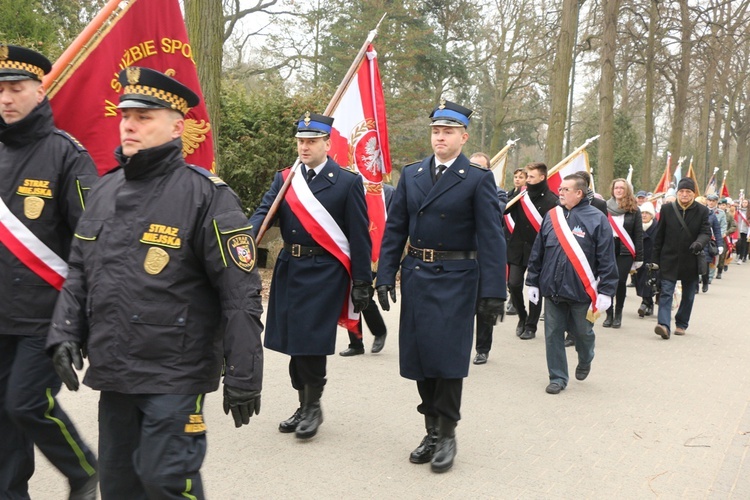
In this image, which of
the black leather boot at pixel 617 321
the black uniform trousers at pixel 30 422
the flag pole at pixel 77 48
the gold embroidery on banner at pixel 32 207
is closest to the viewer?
the black uniform trousers at pixel 30 422

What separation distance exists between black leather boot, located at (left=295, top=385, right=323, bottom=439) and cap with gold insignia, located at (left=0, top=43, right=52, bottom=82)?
105 inches

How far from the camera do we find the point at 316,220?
531 cm

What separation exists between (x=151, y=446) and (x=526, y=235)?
731 cm

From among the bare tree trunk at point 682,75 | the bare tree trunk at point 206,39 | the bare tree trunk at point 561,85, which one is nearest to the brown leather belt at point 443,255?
the bare tree trunk at point 206,39

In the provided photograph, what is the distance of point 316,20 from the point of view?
27438mm

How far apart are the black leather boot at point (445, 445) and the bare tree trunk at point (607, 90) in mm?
16267

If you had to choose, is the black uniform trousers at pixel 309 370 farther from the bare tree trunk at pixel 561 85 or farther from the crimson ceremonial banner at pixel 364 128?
the bare tree trunk at pixel 561 85

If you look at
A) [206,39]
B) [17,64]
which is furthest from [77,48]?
[206,39]

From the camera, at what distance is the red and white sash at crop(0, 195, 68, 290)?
139 inches

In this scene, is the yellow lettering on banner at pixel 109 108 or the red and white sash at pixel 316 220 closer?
the yellow lettering on banner at pixel 109 108

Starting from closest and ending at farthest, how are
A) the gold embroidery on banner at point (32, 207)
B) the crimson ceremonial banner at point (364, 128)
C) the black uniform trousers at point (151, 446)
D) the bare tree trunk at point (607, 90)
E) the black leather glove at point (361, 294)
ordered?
the black uniform trousers at point (151, 446)
the gold embroidery on banner at point (32, 207)
the black leather glove at point (361, 294)
the crimson ceremonial banner at point (364, 128)
the bare tree trunk at point (607, 90)

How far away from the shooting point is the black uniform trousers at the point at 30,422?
3484 mm

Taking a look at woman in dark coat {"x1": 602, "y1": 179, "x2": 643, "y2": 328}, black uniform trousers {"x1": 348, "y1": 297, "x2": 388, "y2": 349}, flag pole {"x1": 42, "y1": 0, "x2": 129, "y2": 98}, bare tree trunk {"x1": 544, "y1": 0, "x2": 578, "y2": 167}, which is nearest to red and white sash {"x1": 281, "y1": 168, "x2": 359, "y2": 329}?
flag pole {"x1": 42, "y1": 0, "x2": 129, "y2": 98}

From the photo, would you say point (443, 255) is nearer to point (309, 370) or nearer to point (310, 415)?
point (309, 370)
